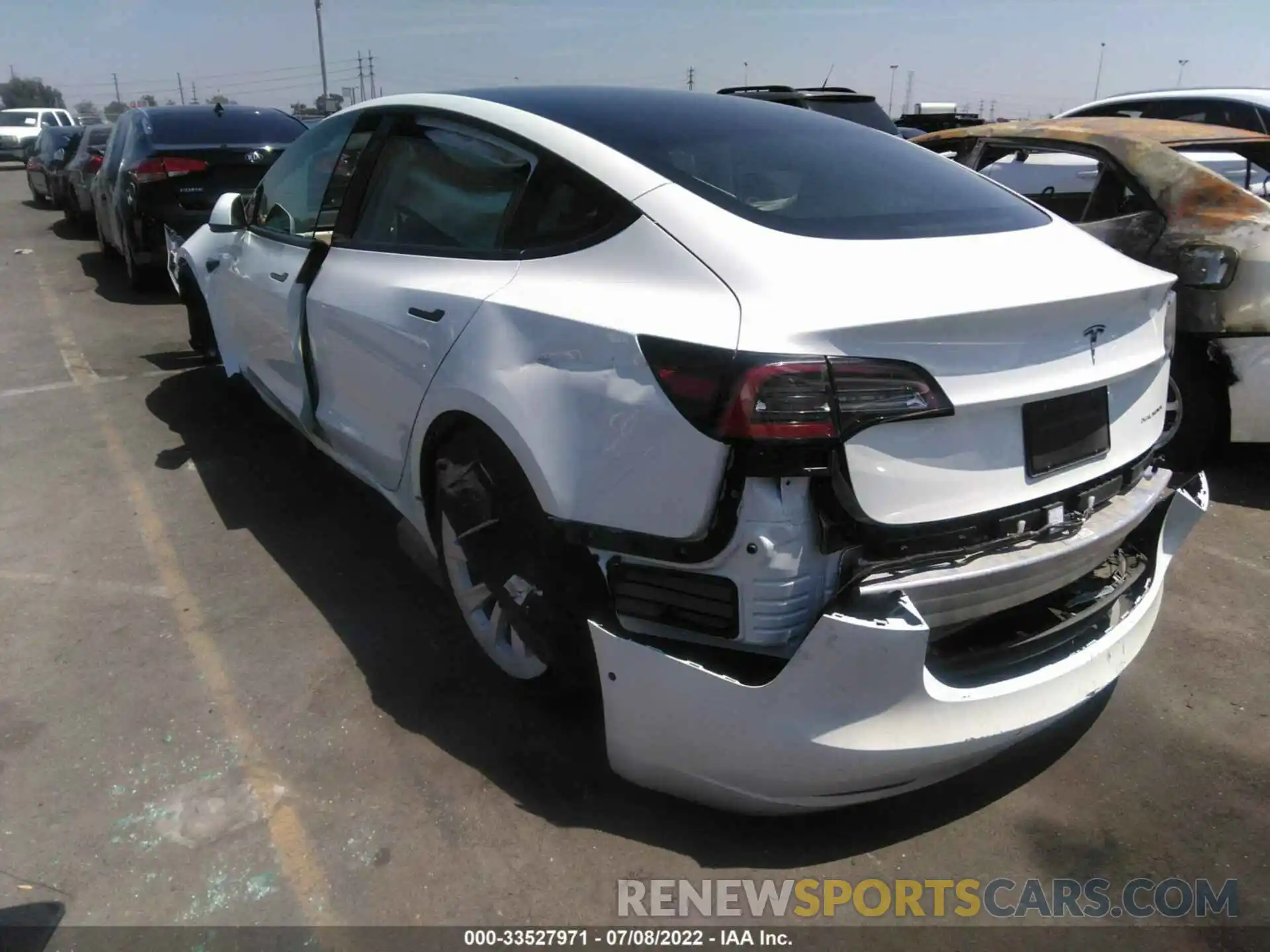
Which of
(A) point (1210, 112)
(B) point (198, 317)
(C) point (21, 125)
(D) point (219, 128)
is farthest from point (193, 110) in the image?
(C) point (21, 125)

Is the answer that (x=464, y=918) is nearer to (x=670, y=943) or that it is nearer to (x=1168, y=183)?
(x=670, y=943)

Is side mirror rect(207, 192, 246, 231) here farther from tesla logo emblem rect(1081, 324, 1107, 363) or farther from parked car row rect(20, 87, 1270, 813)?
tesla logo emblem rect(1081, 324, 1107, 363)

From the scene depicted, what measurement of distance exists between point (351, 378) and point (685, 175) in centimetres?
148

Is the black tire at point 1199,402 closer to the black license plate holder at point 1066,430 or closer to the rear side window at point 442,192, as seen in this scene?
the black license plate holder at point 1066,430

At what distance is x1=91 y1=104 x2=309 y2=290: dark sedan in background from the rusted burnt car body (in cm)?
688

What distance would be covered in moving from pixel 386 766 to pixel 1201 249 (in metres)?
3.87

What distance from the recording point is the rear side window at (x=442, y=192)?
2.88 meters

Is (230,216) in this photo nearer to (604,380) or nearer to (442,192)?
(442,192)

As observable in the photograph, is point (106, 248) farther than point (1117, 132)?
Yes

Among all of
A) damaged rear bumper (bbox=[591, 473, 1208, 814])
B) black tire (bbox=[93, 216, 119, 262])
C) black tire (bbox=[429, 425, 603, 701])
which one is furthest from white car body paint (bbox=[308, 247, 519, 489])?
black tire (bbox=[93, 216, 119, 262])

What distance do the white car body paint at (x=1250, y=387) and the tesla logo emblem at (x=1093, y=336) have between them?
7.67 feet

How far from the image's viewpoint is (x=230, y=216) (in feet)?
14.7

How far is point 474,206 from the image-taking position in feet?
9.84

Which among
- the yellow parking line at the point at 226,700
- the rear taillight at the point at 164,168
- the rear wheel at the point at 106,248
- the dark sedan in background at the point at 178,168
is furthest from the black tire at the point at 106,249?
the yellow parking line at the point at 226,700
